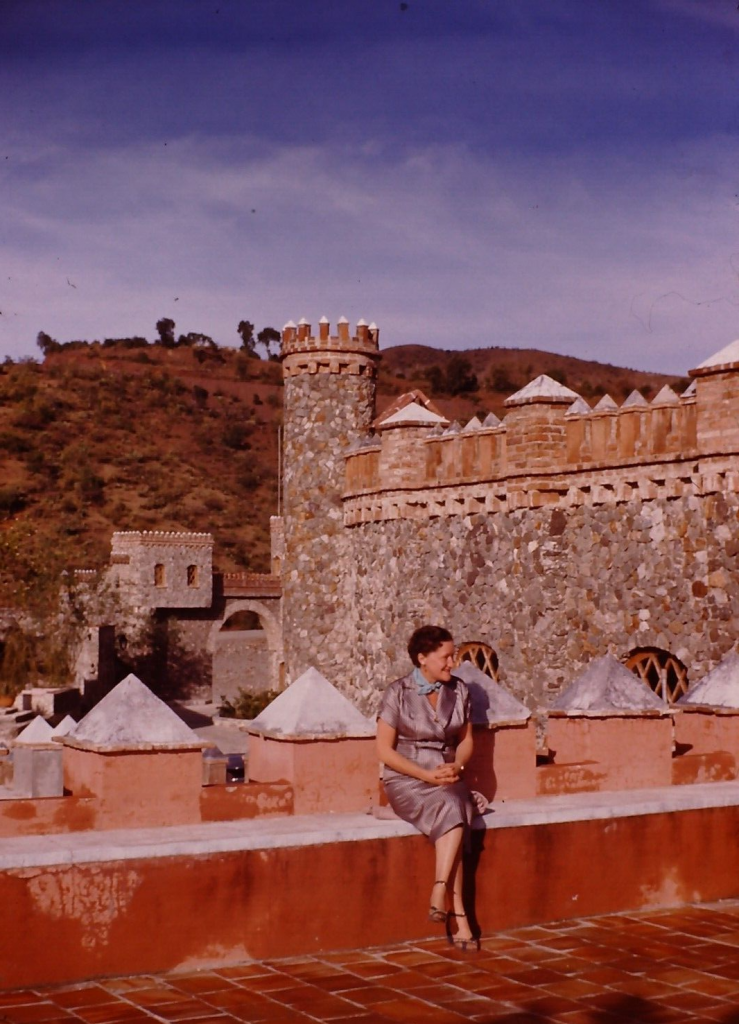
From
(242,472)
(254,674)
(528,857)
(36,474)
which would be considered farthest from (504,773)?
(242,472)

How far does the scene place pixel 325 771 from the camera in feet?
18.9

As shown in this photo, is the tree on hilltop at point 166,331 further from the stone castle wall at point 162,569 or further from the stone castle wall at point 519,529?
the stone castle wall at point 519,529

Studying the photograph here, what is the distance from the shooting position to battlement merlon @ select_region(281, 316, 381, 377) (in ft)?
81.5

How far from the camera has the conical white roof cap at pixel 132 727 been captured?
17.4 ft

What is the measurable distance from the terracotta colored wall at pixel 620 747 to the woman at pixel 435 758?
100 centimetres

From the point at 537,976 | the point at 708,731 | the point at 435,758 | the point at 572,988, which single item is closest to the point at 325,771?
the point at 435,758

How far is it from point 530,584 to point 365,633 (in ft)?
17.6

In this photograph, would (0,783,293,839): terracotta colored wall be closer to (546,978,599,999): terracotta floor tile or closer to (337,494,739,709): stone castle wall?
(546,978,599,999): terracotta floor tile

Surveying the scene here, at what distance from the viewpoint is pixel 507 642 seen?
1903 centimetres

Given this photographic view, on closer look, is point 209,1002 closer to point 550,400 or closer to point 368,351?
point 550,400

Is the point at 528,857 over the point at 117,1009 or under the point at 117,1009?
over

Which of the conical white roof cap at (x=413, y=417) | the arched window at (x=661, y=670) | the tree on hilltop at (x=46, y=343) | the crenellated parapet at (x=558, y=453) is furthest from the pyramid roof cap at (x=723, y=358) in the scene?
the tree on hilltop at (x=46, y=343)

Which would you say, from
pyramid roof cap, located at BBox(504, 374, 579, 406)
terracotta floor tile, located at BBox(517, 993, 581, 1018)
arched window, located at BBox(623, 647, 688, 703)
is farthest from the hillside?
terracotta floor tile, located at BBox(517, 993, 581, 1018)

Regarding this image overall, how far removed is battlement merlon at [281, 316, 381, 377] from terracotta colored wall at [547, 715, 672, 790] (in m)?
18.6
